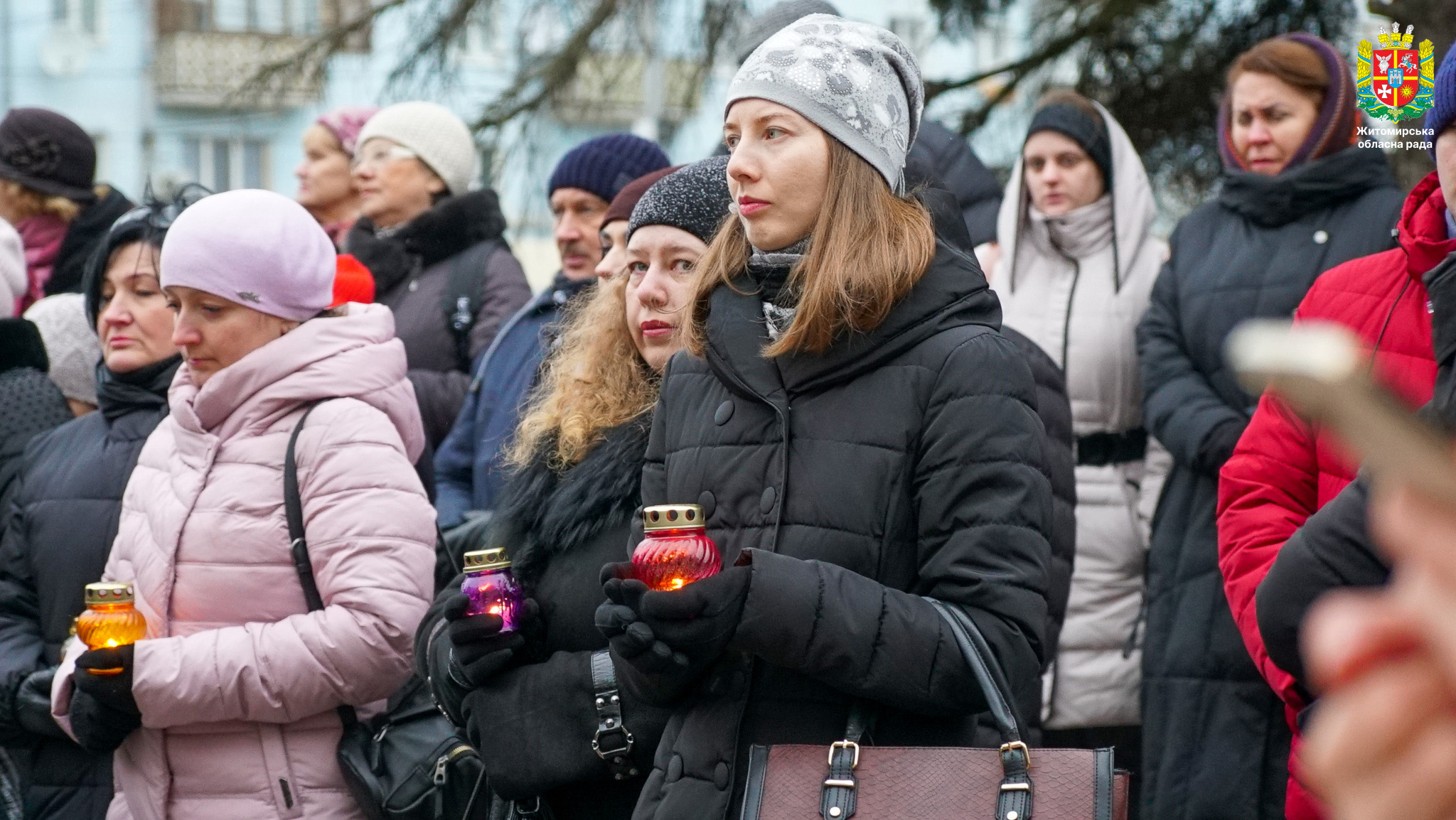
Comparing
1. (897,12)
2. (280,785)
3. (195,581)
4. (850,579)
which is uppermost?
(897,12)

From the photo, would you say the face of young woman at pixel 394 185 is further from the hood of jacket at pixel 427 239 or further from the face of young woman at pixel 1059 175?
the face of young woman at pixel 1059 175

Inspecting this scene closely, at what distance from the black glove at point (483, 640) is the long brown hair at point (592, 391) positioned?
0.33 meters

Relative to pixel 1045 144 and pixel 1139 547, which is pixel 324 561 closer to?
pixel 1139 547

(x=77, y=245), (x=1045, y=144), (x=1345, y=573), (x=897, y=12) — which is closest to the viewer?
(x=1345, y=573)

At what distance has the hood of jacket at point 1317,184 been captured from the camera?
14.2ft

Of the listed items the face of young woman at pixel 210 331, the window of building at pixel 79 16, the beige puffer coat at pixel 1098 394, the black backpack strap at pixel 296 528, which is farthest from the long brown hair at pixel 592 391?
the window of building at pixel 79 16

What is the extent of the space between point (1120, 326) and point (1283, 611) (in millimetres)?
2554

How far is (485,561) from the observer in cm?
283

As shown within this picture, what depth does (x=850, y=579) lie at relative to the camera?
2309 millimetres

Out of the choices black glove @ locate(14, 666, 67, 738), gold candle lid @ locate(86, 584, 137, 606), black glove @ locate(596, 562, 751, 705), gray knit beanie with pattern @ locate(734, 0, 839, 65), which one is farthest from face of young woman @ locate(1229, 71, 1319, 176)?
black glove @ locate(14, 666, 67, 738)

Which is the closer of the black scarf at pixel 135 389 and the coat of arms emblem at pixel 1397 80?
the black scarf at pixel 135 389

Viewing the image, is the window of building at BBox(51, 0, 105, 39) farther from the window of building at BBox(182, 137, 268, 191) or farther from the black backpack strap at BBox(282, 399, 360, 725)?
the black backpack strap at BBox(282, 399, 360, 725)

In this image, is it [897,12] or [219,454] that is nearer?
[219,454]

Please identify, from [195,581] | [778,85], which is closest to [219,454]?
[195,581]
